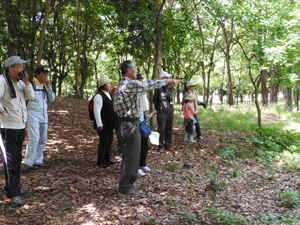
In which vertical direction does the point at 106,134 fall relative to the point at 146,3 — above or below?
below

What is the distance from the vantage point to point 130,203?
154 inches

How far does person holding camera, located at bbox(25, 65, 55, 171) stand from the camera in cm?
Answer: 508

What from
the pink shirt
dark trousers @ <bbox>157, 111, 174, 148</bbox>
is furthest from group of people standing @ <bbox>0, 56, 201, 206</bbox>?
the pink shirt

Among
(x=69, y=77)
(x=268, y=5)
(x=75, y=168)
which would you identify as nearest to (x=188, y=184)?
(x=75, y=168)

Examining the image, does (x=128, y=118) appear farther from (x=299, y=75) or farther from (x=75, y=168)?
(x=299, y=75)

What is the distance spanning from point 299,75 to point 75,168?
670 cm

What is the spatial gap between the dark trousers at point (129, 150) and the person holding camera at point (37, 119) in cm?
220

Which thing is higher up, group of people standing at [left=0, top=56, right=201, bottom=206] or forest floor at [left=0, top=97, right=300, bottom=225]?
group of people standing at [left=0, top=56, right=201, bottom=206]

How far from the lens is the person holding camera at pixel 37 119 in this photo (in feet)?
16.7

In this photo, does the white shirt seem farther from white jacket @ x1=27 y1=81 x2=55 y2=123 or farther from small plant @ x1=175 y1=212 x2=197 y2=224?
small plant @ x1=175 y1=212 x2=197 y2=224

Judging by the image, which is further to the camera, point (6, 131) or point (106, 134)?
point (106, 134)

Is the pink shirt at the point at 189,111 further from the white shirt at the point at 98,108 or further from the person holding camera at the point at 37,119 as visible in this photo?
the person holding camera at the point at 37,119

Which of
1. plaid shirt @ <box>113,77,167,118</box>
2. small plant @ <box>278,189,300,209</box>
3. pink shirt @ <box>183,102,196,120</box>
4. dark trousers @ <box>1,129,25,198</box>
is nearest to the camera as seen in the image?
dark trousers @ <box>1,129,25,198</box>

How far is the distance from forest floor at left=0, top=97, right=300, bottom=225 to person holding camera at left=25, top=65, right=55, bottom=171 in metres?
0.35
